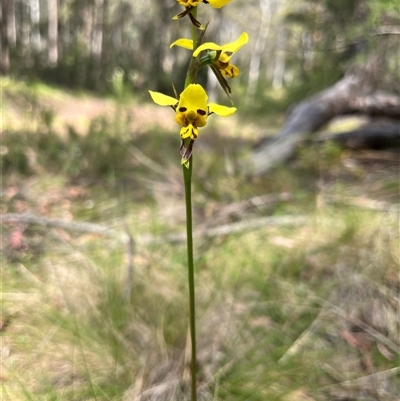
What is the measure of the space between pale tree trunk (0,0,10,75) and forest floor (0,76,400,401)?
24.8 ft

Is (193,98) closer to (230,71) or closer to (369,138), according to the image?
(230,71)

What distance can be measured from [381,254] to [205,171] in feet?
5.24

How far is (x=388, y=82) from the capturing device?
13.4 ft

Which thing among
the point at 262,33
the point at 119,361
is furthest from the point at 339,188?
the point at 262,33

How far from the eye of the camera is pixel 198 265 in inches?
77.8

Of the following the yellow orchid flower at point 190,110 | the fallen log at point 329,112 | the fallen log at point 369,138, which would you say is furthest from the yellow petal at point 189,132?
the fallen log at point 369,138

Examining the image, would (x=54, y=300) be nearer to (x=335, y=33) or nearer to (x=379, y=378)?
(x=379, y=378)

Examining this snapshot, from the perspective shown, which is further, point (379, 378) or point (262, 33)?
point (262, 33)

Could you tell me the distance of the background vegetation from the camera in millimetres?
1301

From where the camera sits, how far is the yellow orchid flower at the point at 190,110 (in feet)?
2.53

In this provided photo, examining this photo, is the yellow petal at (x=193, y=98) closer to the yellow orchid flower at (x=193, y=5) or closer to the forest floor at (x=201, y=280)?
the yellow orchid flower at (x=193, y=5)

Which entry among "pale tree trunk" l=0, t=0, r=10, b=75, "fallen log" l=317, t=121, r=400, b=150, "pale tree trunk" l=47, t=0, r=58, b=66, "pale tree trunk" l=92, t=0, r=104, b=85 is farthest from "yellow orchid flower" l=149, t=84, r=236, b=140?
"pale tree trunk" l=47, t=0, r=58, b=66

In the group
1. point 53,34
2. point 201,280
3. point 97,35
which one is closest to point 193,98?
point 201,280

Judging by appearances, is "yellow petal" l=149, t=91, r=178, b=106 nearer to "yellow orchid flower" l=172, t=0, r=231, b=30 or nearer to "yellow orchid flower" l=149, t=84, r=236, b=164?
"yellow orchid flower" l=149, t=84, r=236, b=164
